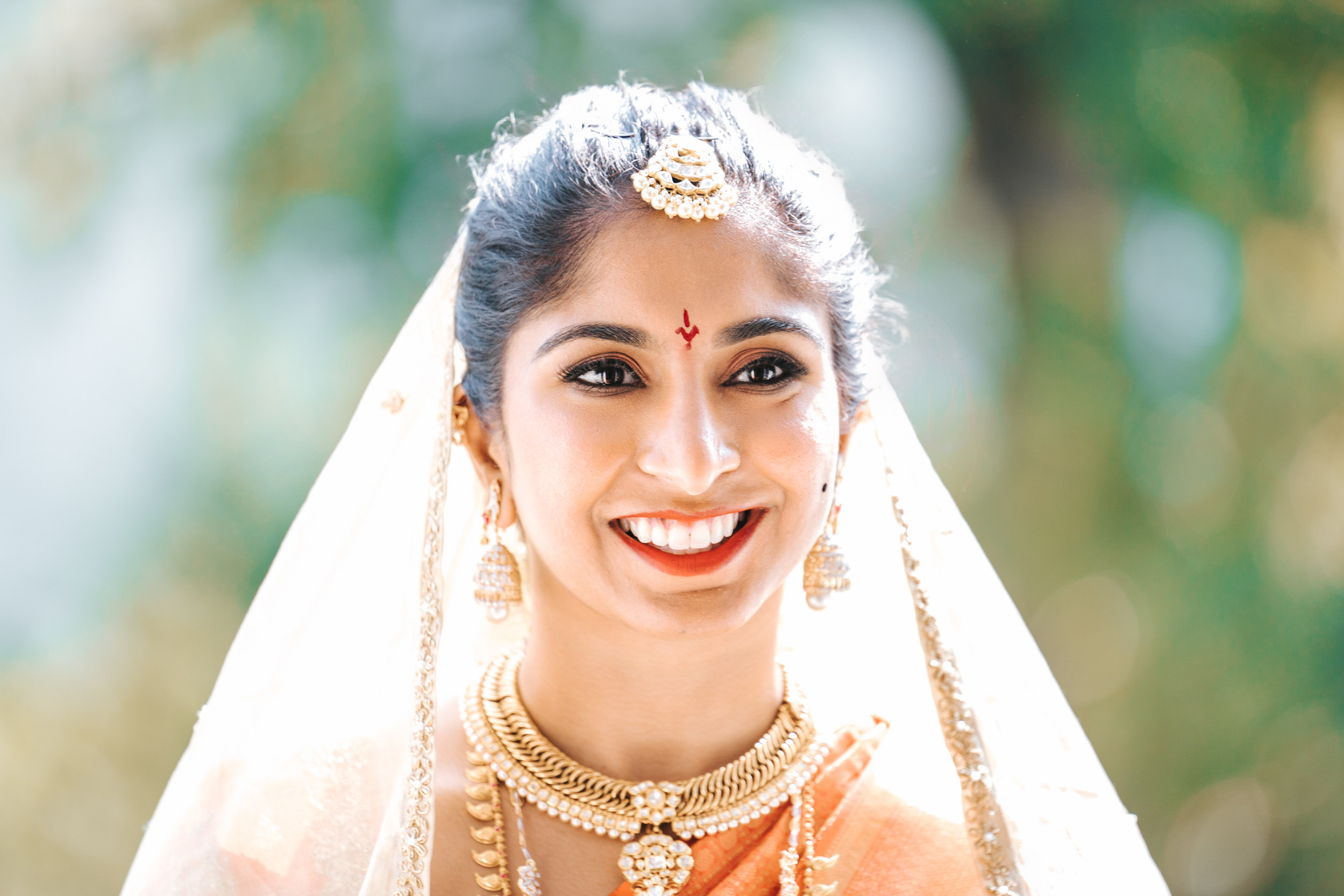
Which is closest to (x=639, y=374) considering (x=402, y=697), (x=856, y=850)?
(x=402, y=697)

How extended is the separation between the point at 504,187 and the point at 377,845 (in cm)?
102

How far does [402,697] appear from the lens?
1710mm

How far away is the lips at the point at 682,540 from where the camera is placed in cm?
163

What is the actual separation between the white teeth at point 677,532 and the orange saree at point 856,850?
19.6 inches

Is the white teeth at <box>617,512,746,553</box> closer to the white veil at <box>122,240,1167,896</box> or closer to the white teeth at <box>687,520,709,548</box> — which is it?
the white teeth at <box>687,520,709,548</box>

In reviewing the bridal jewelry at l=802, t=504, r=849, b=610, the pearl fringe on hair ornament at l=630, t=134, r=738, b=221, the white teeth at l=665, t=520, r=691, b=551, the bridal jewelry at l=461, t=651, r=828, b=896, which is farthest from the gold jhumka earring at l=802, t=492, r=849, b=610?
the pearl fringe on hair ornament at l=630, t=134, r=738, b=221

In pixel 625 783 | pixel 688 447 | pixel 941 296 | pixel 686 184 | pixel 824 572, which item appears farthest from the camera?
pixel 941 296

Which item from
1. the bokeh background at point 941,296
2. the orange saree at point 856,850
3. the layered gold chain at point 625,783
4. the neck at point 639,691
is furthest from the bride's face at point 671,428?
the bokeh background at point 941,296

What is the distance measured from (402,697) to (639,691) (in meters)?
0.37

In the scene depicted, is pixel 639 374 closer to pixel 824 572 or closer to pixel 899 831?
pixel 824 572

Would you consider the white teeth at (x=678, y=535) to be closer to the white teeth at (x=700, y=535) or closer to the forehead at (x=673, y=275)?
the white teeth at (x=700, y=535)

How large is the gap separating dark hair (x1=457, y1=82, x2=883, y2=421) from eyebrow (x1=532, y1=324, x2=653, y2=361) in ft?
0.28

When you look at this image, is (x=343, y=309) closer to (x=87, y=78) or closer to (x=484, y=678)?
(x=87, y=78)

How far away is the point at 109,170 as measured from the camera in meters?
3.13
